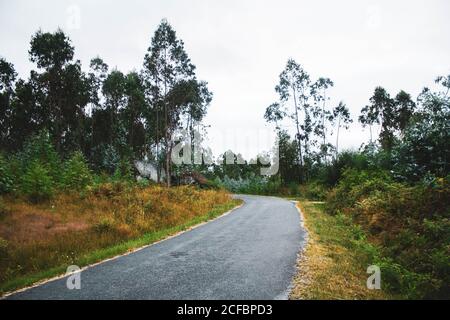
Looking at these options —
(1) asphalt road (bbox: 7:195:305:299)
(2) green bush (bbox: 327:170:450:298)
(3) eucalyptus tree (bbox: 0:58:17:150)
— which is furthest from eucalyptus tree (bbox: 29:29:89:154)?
(2) green bush (bbox: 327:170:450:298)

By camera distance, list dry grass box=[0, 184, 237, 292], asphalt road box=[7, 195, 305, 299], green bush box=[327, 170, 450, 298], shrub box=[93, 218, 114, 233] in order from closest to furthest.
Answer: asphalt road box=[7, 195, 305, 299] → green bush box=[327, 170, 450, 298] → dry grass box=[0, 184, 237, 292] → shrub box=[93, 218, 114, 233]

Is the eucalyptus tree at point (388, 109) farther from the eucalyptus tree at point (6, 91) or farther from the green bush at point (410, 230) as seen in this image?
the eucalyptus tree at point (6, 91)

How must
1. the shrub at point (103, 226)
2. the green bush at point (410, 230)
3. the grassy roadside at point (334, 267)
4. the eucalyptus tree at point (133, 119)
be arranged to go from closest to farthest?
the grassy roadside at point (334, 267) → the green bush at point (410, 230) → the shrub at point (103, 226) → the eucalyptus tree at point (133, 119)

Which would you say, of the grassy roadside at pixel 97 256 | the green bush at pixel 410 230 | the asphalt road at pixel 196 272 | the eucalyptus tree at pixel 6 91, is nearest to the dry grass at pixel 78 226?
the grassy roadside at pixel 97 256

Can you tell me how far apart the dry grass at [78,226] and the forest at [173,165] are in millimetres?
71

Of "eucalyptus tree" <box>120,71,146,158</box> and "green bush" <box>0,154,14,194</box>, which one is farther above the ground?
"eucalyptus tree" <box>120,71,146,158</box>

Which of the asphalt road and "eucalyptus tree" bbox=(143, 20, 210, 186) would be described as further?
"eucalyptus tree" bbox=(143, 20, 210, 186)

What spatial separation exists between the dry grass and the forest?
0.07m

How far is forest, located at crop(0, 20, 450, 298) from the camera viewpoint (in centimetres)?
868

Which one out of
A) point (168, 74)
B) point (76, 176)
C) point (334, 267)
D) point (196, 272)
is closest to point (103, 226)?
point (196, 272)

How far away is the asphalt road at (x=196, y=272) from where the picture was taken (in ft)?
18.5

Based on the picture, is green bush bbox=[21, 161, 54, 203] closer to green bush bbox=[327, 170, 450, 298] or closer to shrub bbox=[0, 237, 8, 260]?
shrub bbox=[0, 237, 8, 260]

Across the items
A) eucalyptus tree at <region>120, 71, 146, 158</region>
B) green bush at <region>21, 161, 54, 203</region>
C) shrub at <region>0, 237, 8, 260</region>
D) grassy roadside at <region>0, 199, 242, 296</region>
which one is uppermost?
eucalyptus tree at <region>120, 71, 146, 158</region>
